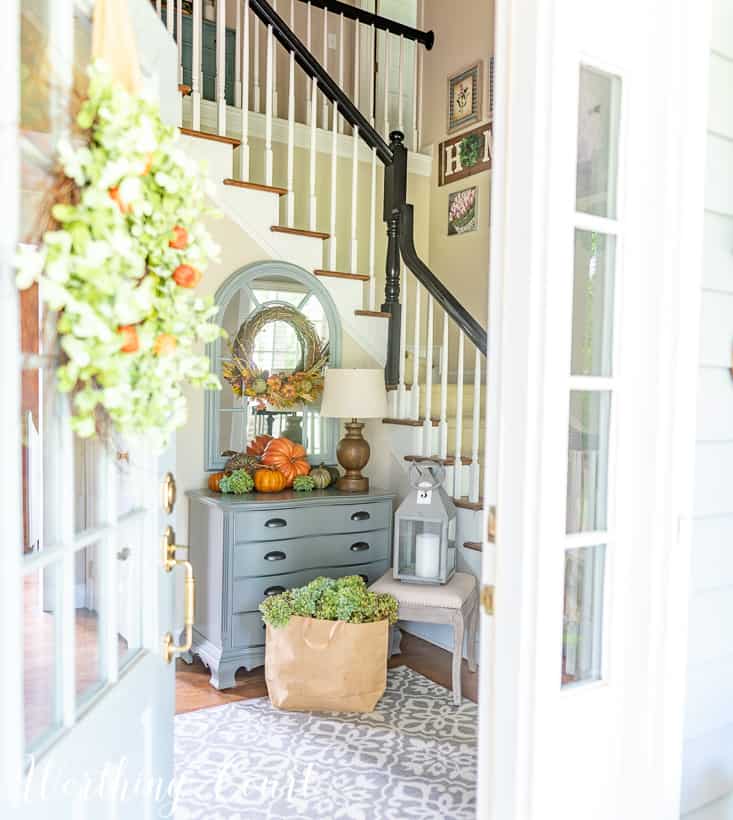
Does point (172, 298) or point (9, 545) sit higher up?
point (172, 298)

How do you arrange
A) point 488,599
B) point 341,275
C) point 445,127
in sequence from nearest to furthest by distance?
point 488,599 → point 341,275 → point 445,127

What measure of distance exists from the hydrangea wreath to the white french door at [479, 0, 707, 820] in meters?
0.74

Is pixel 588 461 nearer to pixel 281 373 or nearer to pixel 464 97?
pixel 281 373

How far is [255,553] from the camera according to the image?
3314 millimetres

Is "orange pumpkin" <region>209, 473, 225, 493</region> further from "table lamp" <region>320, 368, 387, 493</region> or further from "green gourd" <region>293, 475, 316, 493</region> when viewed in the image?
"table lamp" <region>320, 368, 387, 493</region>

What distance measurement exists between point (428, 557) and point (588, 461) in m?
1.68

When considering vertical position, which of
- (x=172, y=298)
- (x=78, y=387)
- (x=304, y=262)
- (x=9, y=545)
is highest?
(x=304, y=262)

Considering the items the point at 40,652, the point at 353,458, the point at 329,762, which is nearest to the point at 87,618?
the point at 40,652

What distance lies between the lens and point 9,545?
0.90m

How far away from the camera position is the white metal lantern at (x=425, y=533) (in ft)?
10.6

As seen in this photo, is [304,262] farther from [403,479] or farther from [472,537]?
[472,537]

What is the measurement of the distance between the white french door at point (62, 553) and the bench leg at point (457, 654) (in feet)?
5.75

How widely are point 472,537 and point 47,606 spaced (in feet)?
8.52

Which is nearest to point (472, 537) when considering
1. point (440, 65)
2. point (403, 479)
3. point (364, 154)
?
point (403, 479)
